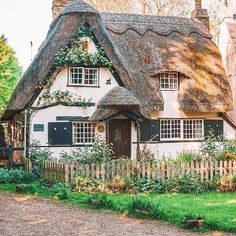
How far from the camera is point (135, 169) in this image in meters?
16.1

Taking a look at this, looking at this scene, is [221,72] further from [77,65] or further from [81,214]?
[81,214]

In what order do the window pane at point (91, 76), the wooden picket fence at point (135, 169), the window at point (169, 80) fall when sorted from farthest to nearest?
1. the window at point (169, 80)
2. the window pane at point (91, 76)
3. the wooden picket fence at point (135, 169)

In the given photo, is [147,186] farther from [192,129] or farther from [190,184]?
[192,129]

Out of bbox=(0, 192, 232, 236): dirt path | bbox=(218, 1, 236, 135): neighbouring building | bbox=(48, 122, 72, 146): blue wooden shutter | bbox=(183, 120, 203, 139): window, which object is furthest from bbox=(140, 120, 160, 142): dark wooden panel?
bbox=(0, 192, 232, 236): dirt path

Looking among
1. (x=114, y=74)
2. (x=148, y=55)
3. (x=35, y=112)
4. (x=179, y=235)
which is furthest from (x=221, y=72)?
(x=179, y=235)

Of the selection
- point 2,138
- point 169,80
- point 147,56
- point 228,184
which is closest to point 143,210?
point 228,184

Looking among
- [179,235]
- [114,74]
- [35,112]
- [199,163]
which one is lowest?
[179,235]

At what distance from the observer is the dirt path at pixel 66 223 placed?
32.1 ft

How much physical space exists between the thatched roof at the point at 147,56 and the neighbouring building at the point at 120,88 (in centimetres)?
5

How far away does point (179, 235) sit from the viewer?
9617mm

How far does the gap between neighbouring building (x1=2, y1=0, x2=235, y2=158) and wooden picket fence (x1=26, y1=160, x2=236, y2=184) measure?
4866 mm

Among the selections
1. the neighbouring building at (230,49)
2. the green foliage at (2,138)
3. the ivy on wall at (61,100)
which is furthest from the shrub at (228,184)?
the green foliage at (2,138)

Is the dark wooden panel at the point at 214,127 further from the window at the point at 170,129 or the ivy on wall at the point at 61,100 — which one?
the ivy on wall at the point at 61,100

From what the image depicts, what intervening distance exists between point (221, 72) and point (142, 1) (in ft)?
49.6
